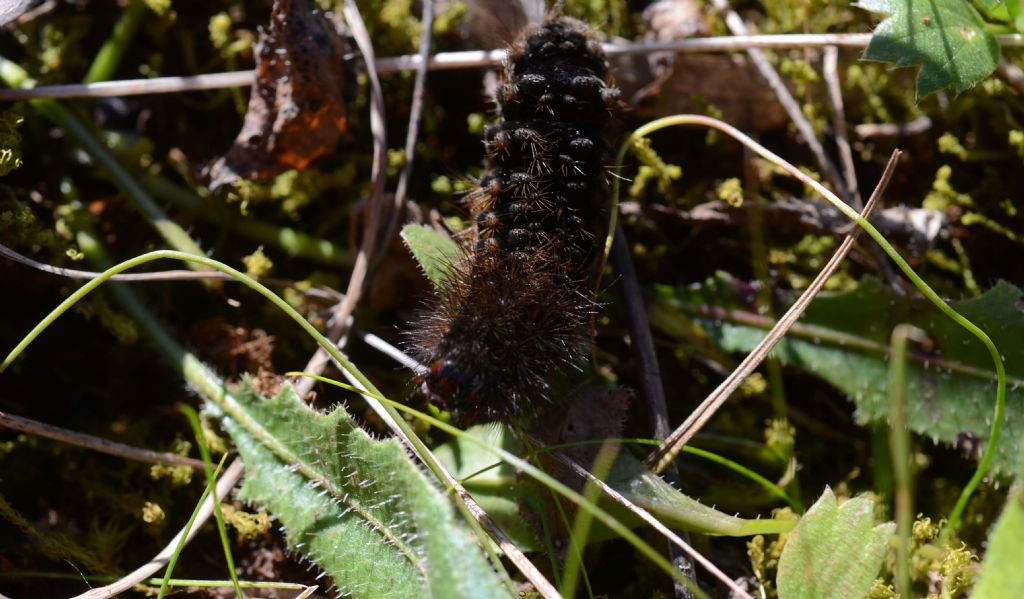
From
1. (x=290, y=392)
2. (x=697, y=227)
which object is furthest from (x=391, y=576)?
(x=697, y=227)

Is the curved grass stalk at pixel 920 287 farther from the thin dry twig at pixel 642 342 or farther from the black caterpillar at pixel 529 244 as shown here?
the black caterpillar at pixel 529 244

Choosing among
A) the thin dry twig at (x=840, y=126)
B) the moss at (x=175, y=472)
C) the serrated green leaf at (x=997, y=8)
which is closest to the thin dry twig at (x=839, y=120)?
the thin dry twig at (x=840, y=126)

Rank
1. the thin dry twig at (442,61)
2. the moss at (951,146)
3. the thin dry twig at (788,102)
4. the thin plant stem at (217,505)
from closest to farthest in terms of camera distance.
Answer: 1. the thin plant stem at (217,505)
2. the thin dry twig at (442,61)
3. the thin dry twig at (788,102)
4. the moss at (951,146)

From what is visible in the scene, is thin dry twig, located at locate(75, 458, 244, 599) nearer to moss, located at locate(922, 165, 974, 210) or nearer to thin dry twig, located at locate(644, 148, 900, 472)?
thin dry twig, located at locate(644, 148, 900, 472)

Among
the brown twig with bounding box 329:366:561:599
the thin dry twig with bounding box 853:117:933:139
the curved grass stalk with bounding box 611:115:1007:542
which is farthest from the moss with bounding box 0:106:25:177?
the thin dry twig with bounding box 853:117:933:139

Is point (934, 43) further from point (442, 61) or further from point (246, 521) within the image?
point (246, 521)

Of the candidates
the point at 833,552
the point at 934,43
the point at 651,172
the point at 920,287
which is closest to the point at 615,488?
the point at 833,552

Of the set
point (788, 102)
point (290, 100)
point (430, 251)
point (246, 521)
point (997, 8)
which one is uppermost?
point (997, 8)

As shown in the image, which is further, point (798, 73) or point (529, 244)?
point (798, 73)
